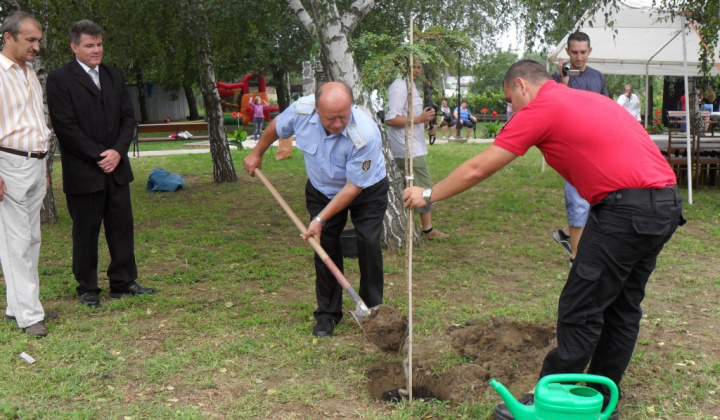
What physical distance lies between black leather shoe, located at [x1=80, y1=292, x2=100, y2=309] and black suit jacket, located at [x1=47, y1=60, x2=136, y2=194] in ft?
2.58

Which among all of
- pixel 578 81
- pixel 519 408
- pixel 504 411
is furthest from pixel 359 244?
pixel 578 81

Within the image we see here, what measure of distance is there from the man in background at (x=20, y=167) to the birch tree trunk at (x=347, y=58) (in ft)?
8.78

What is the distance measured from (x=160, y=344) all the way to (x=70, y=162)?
159 cm

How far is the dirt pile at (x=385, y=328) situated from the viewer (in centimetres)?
434

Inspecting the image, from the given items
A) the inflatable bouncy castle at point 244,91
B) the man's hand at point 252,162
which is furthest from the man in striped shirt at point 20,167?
the inflatable bouncy castle at point 244,91

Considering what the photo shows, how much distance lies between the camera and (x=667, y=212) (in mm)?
3211

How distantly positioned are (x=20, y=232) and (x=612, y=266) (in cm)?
364

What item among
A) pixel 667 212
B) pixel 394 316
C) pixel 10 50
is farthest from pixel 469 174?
pixel 10 50

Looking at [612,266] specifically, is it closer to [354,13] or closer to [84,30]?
[84,30]

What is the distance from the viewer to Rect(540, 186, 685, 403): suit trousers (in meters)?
3.20

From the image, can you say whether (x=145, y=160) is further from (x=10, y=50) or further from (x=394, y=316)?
(x=394, y=316)

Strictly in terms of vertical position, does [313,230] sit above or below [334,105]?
below

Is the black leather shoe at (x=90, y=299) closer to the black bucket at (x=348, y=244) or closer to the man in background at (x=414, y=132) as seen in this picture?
the black bucket at (x=348, y=244)

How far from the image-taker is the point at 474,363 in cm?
421
